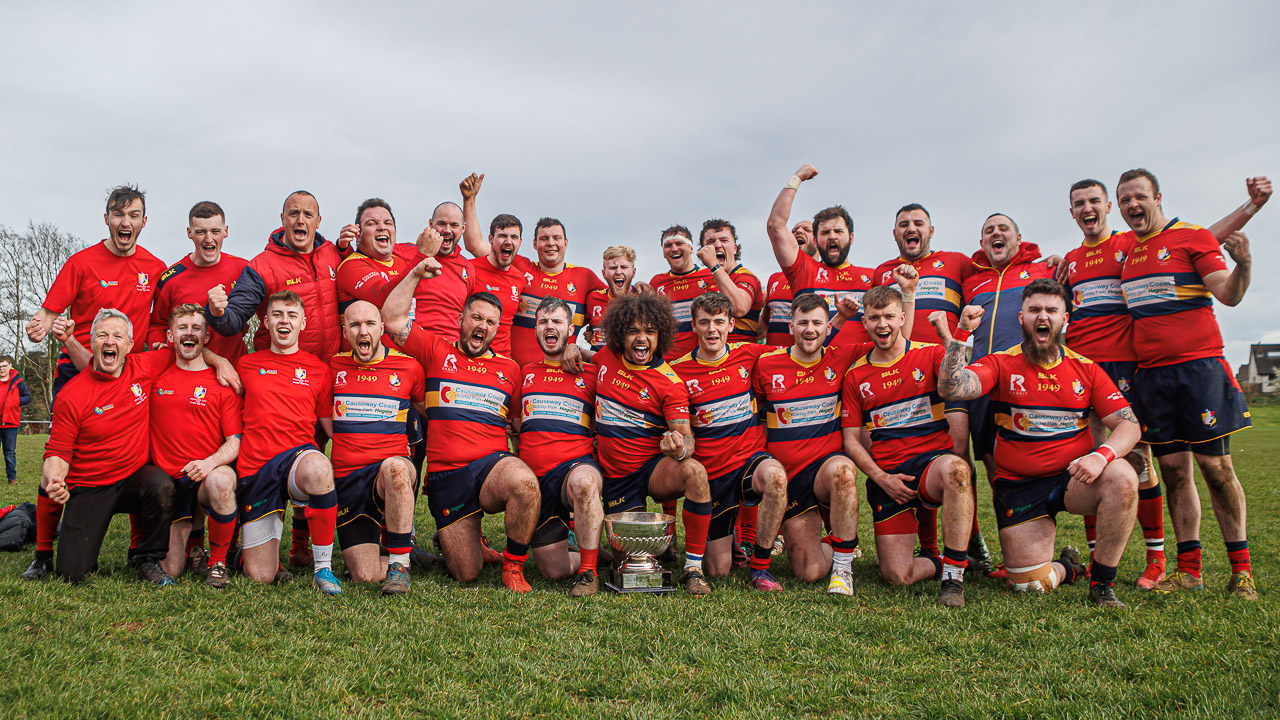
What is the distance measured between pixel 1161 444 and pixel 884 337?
225cm

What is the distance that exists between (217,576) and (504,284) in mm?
3630

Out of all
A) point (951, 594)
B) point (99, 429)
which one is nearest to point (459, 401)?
point (99, 429)

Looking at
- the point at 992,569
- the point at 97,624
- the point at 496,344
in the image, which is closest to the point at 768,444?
the point at 992,569

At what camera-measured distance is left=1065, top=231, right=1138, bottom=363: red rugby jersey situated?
19.4 ft

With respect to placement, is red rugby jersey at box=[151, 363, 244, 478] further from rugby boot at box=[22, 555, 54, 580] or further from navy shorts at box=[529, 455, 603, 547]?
navy shorts at box=[529, 455, 603, 547]

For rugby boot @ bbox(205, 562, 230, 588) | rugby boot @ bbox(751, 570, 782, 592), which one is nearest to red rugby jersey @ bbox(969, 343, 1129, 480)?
rugby boot @ bbox(751, 570, 782, 592)

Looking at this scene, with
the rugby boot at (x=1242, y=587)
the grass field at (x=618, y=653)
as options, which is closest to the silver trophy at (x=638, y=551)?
the grass field at (x=618, y=653)

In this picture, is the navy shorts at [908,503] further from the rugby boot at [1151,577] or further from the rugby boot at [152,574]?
the rugby boot at [152,574]

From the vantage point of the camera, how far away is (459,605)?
15.8 feet

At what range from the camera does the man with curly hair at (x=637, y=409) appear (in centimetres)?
582

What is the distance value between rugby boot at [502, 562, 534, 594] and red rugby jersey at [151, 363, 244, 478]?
7.84 ft

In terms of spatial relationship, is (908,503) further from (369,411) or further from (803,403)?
(369,411)

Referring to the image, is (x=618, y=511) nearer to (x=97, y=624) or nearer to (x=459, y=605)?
(x=459, y=605)

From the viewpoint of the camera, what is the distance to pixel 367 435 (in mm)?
5684
